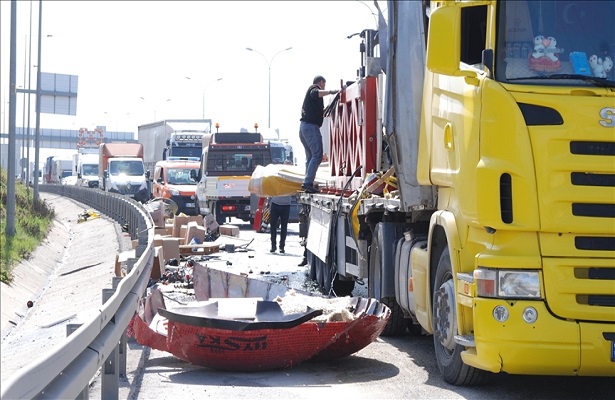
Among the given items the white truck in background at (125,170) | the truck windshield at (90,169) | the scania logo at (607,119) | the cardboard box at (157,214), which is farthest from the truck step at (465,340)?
the truck windshield at (90,169)

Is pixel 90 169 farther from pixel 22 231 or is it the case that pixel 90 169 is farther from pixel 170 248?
pixel 170 248

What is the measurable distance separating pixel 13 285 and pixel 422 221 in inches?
502

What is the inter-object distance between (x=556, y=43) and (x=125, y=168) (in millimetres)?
49574

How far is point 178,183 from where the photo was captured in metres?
44.1

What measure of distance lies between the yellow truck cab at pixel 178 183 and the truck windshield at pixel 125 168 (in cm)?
1093

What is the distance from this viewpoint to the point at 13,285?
21.6 meters

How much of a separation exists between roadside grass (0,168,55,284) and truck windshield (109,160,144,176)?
10.7 metres

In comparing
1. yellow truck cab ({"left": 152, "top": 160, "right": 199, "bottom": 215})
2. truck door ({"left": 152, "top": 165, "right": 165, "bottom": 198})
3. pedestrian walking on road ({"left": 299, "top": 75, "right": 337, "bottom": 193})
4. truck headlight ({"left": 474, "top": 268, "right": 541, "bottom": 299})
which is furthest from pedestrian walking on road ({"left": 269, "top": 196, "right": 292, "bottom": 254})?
truck door ({"left": 152, "top": 165, "right": 165, "bottom": 198})

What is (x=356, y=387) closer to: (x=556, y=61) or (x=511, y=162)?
(x=511, y=162)

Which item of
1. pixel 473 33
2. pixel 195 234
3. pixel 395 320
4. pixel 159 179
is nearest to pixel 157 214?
pixel 195 234

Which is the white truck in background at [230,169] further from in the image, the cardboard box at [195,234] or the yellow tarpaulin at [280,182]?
the yellow tarpaulin at [280,182]

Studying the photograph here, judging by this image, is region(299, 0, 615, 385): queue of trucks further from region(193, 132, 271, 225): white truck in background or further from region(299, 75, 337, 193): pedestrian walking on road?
region(193, 132, 271, 225): white truck in background

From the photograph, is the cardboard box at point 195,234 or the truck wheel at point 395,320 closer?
the truck wheel at point 395,320

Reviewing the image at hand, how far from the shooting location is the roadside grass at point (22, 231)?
23.5 metres
